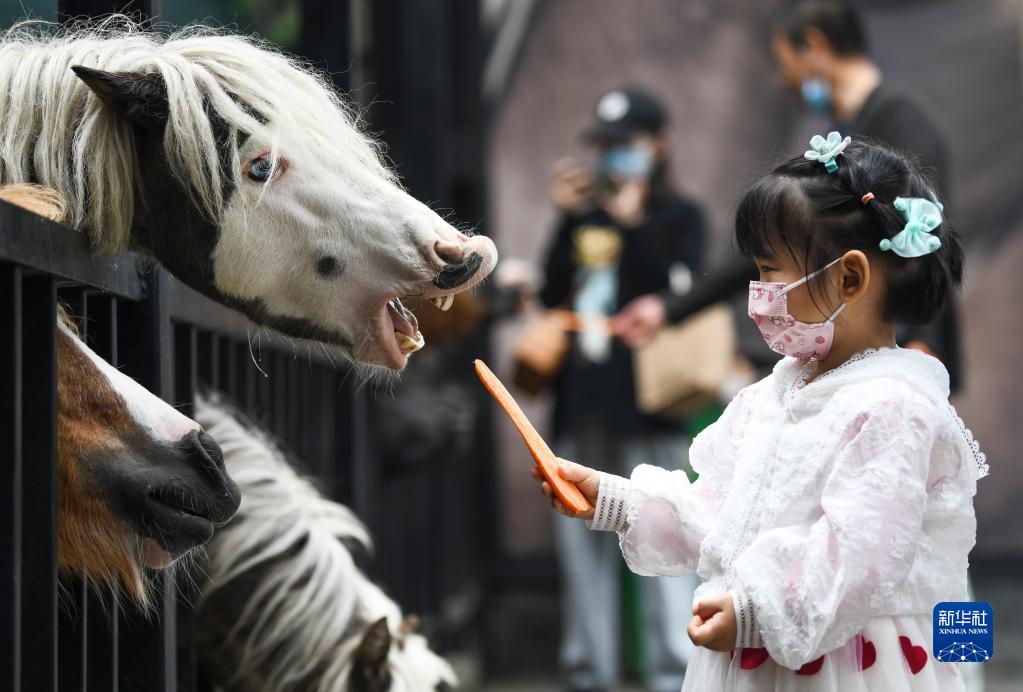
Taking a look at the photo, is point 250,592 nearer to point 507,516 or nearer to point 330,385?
point 330,385

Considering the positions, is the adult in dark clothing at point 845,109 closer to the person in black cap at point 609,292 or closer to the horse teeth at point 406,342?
the person in black cap at point 609,292

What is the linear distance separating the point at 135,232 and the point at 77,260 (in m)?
0.17

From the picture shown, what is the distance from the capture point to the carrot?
196 cm

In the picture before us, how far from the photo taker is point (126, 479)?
1.80 meters

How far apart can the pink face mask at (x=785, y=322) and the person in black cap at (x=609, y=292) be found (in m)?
3.60

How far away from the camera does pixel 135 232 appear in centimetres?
216

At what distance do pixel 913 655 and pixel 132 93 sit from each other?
1318 mm

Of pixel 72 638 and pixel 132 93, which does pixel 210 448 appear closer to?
pixel 72 638

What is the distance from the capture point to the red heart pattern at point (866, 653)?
183cm

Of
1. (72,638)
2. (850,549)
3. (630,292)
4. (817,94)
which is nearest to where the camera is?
(850,549)

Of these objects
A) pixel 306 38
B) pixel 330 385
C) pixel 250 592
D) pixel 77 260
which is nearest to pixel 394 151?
pixel 306 38

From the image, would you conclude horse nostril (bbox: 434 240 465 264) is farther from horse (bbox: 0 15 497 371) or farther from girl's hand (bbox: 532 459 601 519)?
girl's hand (bbox: 532 459 601 519)

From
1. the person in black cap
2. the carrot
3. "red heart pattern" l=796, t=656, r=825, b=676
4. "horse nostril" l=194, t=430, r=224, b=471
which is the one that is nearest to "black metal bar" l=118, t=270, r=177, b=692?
"horse nostril" l=194, t=430, r=224, b=471

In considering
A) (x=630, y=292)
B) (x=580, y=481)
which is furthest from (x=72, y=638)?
(x=630, y=292)
